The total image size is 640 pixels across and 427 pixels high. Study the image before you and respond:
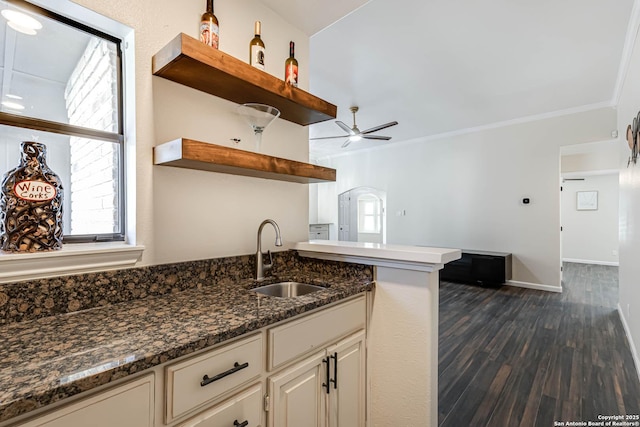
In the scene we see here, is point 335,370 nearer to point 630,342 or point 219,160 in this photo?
point 219,160

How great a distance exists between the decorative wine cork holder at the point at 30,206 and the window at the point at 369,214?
6745 mm

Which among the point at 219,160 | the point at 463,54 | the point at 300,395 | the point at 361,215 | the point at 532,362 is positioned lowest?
the point at 532,362

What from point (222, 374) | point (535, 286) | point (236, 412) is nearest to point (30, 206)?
point (222, 374)

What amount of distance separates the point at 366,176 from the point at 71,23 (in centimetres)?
640

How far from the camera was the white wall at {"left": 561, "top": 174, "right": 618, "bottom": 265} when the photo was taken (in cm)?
708

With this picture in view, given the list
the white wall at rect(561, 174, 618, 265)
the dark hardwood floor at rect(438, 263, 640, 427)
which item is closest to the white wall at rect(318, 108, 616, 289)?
the dark hardwood floor at rect(438, 263, 640, 427)

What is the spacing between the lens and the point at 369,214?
7.70 m

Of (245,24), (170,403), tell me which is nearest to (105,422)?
(170,403)

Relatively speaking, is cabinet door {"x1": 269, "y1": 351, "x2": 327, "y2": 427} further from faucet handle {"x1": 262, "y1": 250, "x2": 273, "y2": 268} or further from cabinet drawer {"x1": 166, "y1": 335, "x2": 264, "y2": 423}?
faucet handle {"x1": 262, "y1": 250, "x2": 273, "y2": 268}

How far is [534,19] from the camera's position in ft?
8.23

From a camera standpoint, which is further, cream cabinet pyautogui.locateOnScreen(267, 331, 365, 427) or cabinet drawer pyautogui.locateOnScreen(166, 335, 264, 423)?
cream cabinet pyautogui.locateOnScreen(267, 331, 365, 427)

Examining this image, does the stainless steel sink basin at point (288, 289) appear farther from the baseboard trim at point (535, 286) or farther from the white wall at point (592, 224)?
the white wall at point (592, 224)

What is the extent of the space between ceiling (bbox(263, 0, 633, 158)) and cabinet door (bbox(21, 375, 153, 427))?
204 cm

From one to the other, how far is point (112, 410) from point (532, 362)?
3057mm
